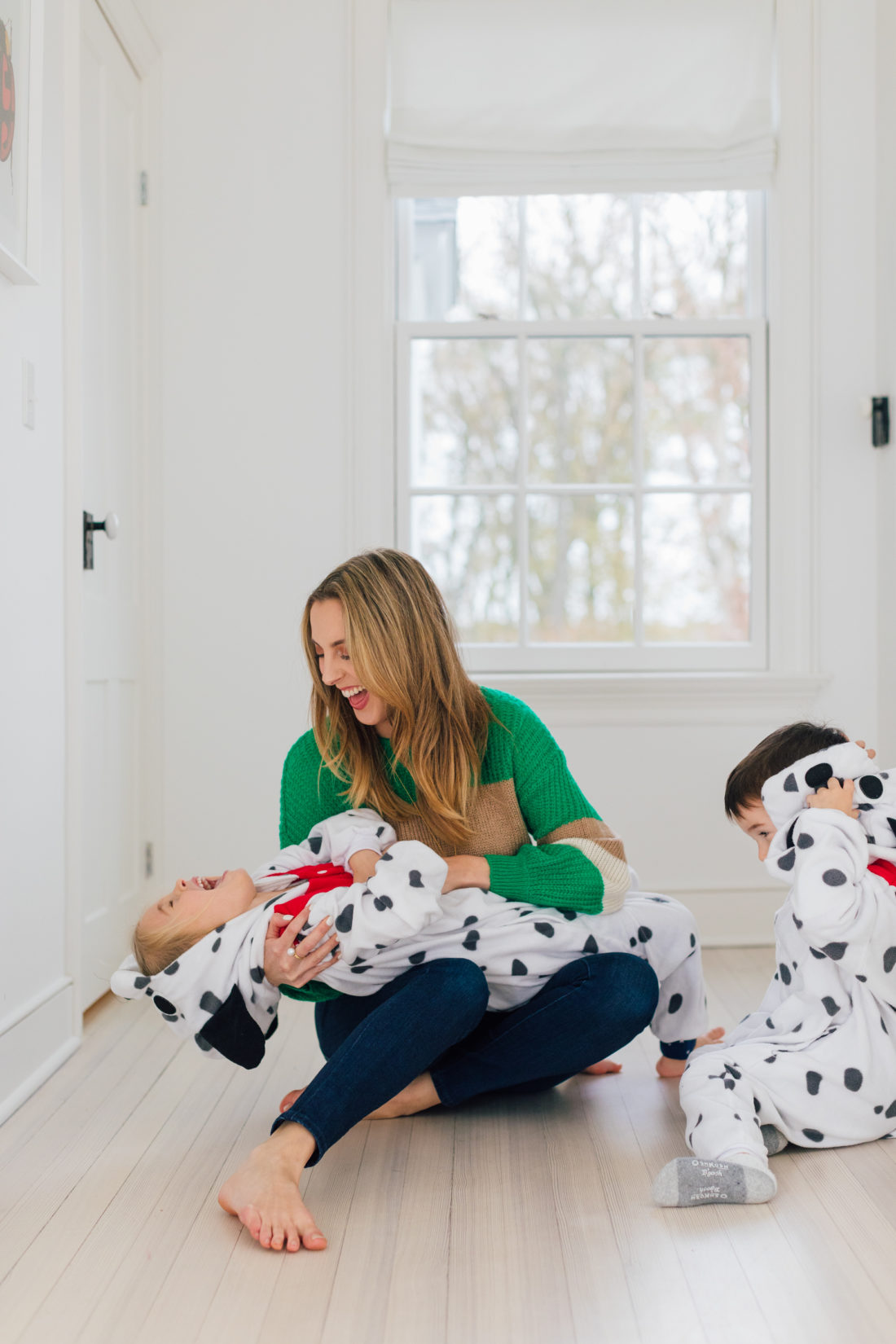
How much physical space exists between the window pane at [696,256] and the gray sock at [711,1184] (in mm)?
2293

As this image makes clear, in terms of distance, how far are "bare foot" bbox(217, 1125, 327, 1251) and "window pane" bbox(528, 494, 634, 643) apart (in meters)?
1.84

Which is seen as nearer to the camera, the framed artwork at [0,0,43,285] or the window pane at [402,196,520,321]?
the framed artwork at [0,0,43,285]

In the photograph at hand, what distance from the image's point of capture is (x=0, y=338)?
186 cm

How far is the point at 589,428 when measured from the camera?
10.0 ft

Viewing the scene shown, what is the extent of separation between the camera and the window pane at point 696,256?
3.06 meters

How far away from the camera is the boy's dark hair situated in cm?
172

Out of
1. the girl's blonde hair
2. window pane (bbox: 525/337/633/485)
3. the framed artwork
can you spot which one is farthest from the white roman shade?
the girl's blonde hair

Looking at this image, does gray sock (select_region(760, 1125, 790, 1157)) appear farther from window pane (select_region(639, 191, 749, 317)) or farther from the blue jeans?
window pane (select_region(639, 191, 749, 317))

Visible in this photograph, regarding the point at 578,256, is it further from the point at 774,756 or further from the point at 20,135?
the point at 774,756

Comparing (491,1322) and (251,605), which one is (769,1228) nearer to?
(491,1322)

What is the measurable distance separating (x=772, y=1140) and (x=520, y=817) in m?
0.59

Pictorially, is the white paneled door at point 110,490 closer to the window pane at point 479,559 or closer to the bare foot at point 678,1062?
the window pane at point 479,559

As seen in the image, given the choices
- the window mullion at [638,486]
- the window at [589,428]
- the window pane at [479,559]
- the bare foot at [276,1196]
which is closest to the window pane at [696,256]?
the window at [589,428]

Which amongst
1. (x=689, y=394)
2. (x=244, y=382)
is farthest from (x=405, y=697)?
(x=689, y=394)
